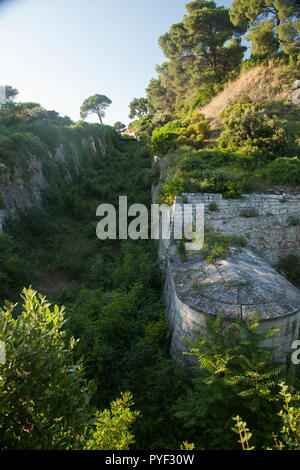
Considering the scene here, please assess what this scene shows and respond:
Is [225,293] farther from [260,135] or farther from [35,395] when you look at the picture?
[260,135]

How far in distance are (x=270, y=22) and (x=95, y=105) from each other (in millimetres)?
27951

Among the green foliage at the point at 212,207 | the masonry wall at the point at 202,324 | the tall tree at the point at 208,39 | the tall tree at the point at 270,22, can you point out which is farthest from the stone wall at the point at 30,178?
the tall tree at the point at 270,22

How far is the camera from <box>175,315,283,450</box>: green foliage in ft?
8.92

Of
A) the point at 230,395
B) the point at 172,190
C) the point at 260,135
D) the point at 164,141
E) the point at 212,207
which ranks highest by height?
the point at 164,141

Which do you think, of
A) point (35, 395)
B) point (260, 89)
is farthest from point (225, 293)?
point (260, 89)

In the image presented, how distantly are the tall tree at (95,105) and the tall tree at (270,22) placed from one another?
82.4 ft

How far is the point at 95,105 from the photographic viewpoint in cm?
3672

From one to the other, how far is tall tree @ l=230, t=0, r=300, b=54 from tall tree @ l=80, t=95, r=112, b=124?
2511 centimetres

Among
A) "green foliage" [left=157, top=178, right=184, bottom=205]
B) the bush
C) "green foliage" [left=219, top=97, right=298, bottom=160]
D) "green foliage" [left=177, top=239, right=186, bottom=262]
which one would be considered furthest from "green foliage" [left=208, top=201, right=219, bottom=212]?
"green foliage" [left=219, top=97, right=298, bottom=160]

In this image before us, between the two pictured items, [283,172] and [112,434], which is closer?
[112,434]

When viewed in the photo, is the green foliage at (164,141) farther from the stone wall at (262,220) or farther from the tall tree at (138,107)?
the tall tree at (138,107)

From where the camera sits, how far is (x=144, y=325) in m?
5.26

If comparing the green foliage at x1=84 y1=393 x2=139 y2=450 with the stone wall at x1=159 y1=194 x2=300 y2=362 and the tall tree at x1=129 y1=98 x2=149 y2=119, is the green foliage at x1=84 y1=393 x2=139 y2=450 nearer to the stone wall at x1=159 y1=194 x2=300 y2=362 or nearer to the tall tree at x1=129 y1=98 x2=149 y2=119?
the stone wall at x1=159 y1=194 x2=300 y2=362
